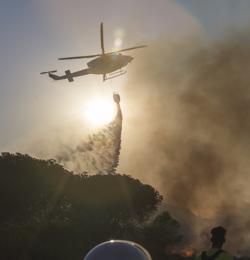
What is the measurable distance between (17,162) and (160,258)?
2426 cm

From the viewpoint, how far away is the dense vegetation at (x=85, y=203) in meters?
80.6

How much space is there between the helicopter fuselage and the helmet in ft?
Answer: 252

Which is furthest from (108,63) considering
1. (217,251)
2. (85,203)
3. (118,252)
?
(217,251)

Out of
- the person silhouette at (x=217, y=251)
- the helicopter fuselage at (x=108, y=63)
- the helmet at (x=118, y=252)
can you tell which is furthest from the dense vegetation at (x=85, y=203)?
the person silhouette at (x=217, y=251)

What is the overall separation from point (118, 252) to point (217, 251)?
7.34 ft

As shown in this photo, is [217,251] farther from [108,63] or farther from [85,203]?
[108,63]

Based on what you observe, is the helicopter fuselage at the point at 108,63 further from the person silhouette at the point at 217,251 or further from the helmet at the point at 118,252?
the person silhouette at the point at 217,251

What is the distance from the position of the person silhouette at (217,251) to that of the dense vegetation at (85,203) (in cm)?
6152

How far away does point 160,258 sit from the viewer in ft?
247

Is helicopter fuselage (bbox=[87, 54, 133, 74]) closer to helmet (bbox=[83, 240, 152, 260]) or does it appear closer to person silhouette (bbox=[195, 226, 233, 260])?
helmet (bbox=[83, 240, 152, 260])

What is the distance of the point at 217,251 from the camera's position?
500 inches

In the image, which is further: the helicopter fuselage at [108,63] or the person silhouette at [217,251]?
the helicopter fuselage at [108,63]

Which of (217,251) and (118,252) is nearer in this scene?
(217,251)

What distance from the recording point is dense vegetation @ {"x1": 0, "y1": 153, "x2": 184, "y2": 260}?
264 ft
